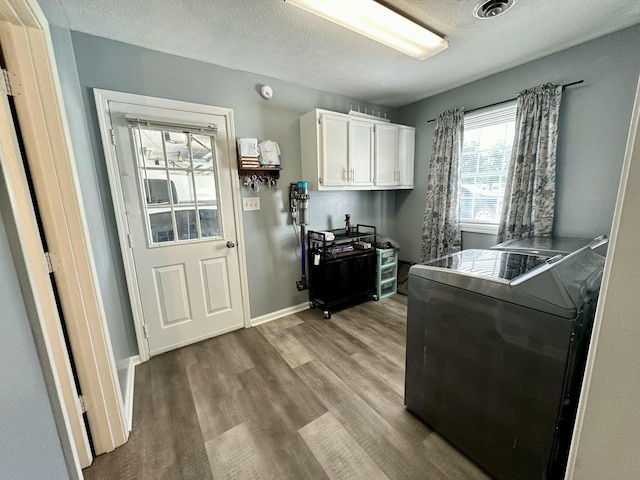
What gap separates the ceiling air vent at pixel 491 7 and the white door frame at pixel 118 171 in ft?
6.54

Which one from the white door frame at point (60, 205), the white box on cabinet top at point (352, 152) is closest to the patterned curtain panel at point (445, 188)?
the white box on cabinet top at point (352, 152)

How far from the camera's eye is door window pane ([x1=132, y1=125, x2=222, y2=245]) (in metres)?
2.10

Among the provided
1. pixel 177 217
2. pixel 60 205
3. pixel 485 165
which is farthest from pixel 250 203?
pixel 485 165

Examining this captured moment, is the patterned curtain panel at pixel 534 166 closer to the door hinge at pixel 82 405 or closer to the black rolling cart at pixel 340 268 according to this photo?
the black rolling cart at pixel 340 268

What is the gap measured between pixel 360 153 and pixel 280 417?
2.59 metres

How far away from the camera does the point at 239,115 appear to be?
2418mm

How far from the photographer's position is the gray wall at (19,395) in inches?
24.9

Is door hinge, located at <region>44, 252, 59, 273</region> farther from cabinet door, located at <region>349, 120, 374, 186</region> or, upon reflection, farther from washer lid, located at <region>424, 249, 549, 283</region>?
cabinet door, located at <region>349, 120, 374, 186</region>

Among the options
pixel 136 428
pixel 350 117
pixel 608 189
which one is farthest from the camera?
pixel 350 117

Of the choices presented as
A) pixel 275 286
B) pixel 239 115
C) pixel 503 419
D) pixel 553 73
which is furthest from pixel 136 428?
pixel 553 73

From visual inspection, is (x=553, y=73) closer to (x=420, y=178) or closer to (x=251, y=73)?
(x=420, y=178)

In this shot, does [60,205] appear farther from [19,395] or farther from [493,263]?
[493,263]

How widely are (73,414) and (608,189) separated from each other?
3.88 m

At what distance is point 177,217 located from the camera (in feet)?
7.41
